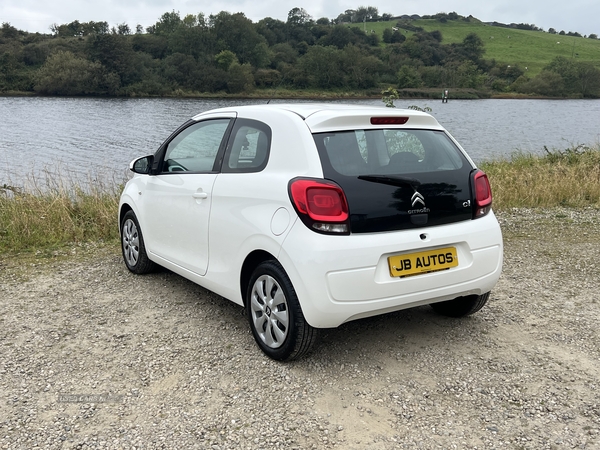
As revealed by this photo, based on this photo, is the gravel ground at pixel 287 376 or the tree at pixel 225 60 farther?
the tree at pixel 225 60

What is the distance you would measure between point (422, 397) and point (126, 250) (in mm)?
3756

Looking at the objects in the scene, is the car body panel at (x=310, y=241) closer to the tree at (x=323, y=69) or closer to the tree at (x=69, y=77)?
the tree at (x=323, y=69)

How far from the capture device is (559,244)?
22.8 ft

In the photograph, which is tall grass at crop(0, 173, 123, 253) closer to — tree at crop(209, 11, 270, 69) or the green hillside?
tree at crop(209, 11, 270, 69)

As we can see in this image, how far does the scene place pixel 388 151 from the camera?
143 inches

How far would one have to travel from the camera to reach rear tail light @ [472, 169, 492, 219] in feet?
12.3

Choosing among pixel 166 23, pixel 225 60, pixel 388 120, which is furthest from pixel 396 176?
pixel 166 23

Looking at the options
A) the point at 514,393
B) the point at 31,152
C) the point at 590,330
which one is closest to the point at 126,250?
the point at 514,393

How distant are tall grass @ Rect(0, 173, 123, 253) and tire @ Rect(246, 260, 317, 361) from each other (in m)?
4.42

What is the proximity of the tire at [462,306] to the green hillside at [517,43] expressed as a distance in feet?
311

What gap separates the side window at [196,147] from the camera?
4316 millimetres

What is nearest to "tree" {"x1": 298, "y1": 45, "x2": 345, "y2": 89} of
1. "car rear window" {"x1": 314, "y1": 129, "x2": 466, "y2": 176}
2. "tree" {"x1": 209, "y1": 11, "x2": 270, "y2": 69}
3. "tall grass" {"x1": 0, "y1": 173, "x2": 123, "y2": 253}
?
"tree" {"x1": 209, "y1": 11, "x2": 270, "y2": 69}

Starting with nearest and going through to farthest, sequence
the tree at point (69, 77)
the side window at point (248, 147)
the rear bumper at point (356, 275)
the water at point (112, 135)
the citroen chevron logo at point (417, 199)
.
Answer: the rear bumper at point (356, 275)
the citroen chevron logo at point (417, 199)
the side window at point (248, 147)
the water at point (112, 135)
the tree at point (69, 77)

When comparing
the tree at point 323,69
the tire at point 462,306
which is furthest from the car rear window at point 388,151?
the tree at point 323,69
